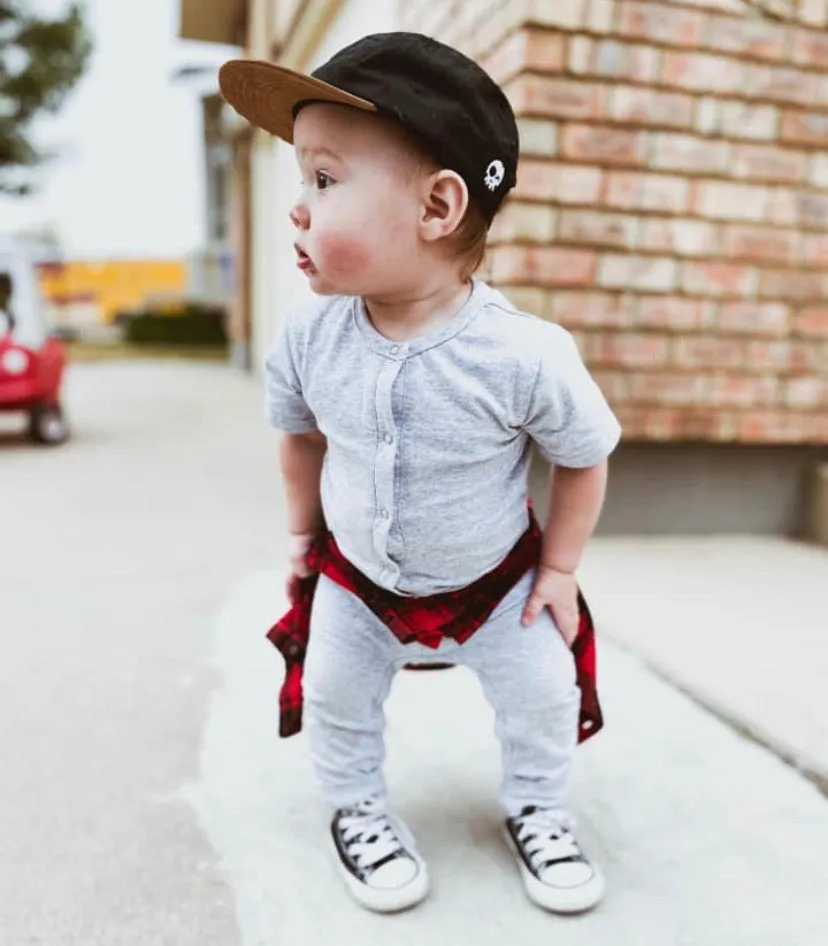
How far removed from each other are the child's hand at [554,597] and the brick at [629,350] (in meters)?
1.91

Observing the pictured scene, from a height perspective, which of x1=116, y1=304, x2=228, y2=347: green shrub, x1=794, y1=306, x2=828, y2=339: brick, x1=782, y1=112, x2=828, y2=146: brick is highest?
x1=782, y1=112, x2=828, y2=146: brick

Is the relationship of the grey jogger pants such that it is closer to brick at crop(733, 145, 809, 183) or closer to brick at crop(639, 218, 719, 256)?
brick at crop(639, 218, 719, 256)

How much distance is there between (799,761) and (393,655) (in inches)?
35.9

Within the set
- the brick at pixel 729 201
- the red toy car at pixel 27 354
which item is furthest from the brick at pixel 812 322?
the red toy car at pixel 27 354

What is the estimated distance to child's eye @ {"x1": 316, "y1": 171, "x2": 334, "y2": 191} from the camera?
1.22m

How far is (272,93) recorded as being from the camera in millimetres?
1229

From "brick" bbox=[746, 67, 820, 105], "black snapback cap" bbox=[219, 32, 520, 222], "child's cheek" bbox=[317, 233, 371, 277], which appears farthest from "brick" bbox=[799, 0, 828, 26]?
"child's cheek" bbox=[317, 233, 371, 277]

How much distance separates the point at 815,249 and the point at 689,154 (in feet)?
2.13

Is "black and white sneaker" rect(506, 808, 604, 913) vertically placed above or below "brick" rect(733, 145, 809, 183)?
below

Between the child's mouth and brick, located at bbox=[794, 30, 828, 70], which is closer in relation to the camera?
the child's mouth

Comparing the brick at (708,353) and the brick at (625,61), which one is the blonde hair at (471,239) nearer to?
the brick at (625,61)

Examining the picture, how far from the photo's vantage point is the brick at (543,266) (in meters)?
3.08

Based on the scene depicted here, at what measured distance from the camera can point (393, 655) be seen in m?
1.46

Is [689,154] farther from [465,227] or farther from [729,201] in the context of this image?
[465,227]
